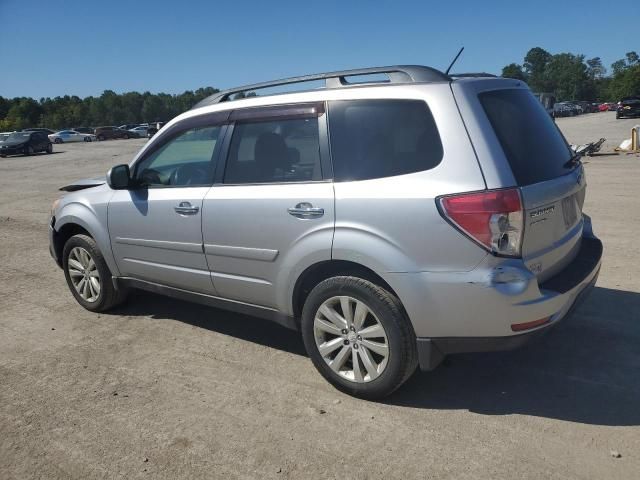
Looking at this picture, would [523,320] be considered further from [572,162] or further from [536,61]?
[536,61]

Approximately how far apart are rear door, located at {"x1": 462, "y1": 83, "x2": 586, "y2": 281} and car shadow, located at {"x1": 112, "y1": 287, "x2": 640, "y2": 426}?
1.69 feet

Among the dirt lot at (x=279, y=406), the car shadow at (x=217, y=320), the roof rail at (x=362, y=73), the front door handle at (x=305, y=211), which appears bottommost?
the car shadow at (x=217, y=320)

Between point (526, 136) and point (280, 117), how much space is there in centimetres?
158

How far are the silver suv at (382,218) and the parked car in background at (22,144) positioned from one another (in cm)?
3564

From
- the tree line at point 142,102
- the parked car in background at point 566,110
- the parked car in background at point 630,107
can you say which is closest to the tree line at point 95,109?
the tree line at point 142,102

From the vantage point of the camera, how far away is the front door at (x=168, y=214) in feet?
13.7

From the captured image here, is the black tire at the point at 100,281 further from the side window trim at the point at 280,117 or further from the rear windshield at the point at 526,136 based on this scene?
the rear windshield at the point at 526,136

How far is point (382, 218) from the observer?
3.16 metres

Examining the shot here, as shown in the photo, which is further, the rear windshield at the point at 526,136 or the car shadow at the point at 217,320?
the car shadow at the point at 217,320

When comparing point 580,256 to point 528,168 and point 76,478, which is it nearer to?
point 528,168

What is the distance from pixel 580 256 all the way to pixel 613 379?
803 mm

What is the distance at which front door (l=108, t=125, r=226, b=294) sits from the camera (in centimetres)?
418

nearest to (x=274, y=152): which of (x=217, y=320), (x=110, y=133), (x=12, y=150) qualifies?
(x=217, y=320)


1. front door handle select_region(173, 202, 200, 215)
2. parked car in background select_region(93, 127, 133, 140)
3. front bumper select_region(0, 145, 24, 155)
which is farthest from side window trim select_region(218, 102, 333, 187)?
parked car in background select_region(93, 127, 133, 140)
